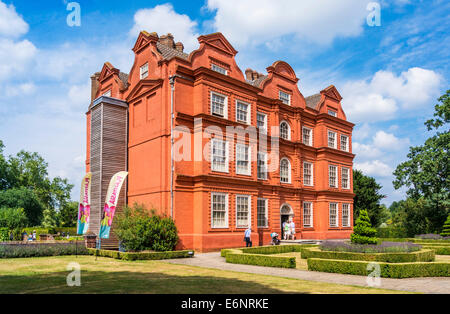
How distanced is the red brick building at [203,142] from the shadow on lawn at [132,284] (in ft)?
37.3

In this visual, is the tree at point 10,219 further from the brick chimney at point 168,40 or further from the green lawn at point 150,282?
the green lawn at point 150,282

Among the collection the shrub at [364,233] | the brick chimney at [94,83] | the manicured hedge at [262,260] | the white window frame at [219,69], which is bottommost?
the manicured hedge at [262,260]

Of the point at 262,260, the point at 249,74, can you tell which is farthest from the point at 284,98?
the point at 262,260

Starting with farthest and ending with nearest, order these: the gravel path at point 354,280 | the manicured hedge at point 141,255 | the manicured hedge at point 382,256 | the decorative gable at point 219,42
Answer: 1. the decorative gable at point 219,42
2. the manicured hedge at point 141,255
3. the manicured hedge at point 382,256
4. the gravel path at point 354,280

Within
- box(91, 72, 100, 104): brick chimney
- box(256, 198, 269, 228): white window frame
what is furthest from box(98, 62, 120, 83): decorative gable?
box(256, 198, 269, 228): white window frame

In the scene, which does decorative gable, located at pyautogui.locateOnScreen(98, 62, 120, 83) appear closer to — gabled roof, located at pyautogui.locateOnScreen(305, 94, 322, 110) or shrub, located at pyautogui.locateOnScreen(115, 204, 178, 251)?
shrub, located at pyautogui.locateOnScreen(115, 204, 178, 251)

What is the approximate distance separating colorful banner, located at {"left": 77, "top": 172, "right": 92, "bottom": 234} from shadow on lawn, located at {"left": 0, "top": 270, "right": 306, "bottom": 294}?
633 centimetres

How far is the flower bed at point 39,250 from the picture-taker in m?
21.0

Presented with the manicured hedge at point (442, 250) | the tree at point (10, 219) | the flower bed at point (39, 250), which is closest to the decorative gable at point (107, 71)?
the flower bed at point (39, 250)

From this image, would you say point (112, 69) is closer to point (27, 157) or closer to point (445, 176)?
point (445, 176)

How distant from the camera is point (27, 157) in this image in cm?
6719

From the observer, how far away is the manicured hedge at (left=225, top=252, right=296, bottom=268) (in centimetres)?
1728
